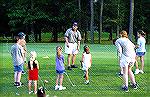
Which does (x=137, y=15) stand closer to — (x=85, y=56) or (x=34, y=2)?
(x=34, y=2)

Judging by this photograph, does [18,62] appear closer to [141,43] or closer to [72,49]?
[72,49]

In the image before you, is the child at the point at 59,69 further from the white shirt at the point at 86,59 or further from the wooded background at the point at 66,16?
the wooded background at the point at 66,16

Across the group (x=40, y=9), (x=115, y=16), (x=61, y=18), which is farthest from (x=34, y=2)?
(x=115, y=16)

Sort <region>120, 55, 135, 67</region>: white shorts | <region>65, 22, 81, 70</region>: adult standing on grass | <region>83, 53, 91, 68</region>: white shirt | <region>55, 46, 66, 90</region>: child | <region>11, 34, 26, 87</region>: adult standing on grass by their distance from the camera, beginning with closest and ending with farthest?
<region>120, 55, 135, 67</region>: white shorts
<region>55, 46, 66, 90</region>: child
<region>11, 34, 26, 87</region>: adult standing on grass
<region>83, 53, 91, 68</region>: white shirt
<region>65, 22, 81, 70</region>: adult standing on grass

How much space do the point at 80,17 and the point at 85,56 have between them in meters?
44.2

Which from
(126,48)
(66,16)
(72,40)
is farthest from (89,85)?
(66,16)

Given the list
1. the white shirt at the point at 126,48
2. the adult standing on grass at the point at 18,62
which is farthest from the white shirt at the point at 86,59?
the adult standing on grass at the point at 18,62

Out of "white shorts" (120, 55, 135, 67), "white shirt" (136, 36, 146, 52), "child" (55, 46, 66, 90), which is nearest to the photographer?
"white shorts" (120, 55, 135, 67)

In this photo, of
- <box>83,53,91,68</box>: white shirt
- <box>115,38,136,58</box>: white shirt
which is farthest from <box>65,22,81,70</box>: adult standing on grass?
<box>115,38,136,58</box>: white shirt

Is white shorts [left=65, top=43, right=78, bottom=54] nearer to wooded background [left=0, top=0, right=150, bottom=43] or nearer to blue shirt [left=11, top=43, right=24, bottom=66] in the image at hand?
blue shirt [left=11, top=43, right=24, bottom=66]

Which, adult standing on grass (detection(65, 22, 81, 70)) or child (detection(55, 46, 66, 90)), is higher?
adult standing on grass (detection(65, 22, 81, 70))

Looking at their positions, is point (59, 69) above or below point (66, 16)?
below

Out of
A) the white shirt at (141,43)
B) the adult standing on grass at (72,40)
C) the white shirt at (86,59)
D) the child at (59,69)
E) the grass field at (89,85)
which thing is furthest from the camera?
the adult standing on grass at (72,40)

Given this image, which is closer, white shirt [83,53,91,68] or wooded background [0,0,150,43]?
white shirt [83,53,91,68]
